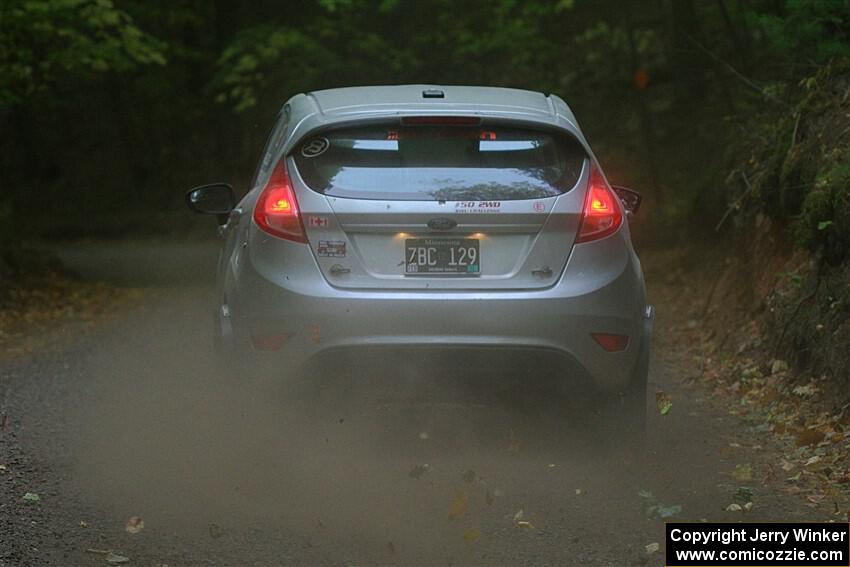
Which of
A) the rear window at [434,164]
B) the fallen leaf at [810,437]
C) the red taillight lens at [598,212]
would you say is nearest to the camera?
the rear window at [434,164]

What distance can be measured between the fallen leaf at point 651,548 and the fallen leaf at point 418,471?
1.47 meters

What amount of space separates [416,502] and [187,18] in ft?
73.5

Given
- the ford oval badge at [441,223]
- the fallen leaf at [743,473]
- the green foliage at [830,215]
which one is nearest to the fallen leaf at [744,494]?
the fallen leaf at [743,473]

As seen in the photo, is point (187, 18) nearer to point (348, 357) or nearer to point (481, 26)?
point (481, 26)

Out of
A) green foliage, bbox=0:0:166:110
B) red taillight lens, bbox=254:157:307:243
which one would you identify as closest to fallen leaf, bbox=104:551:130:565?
red taillight lens, bbox=254:157:307:243

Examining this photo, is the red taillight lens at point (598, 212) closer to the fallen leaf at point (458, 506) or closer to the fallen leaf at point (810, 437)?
the fallen leaf at point (458, 506)

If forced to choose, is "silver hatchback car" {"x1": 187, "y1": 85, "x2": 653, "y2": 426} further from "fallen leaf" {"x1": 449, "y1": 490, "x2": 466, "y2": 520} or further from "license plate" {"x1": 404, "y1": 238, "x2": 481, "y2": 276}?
"fallen leaf" {"x1": 449, "y1": 490, "x2": 466, "y2": 520}

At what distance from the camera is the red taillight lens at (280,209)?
687 cm

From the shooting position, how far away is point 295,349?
683 cm

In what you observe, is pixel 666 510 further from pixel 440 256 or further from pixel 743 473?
pixel 440 256

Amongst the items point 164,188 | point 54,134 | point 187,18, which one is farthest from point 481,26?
point 54,134

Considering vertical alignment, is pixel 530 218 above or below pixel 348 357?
above

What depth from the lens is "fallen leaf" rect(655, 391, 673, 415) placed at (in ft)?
30.4

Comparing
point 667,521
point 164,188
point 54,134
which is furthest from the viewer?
point 54,134
